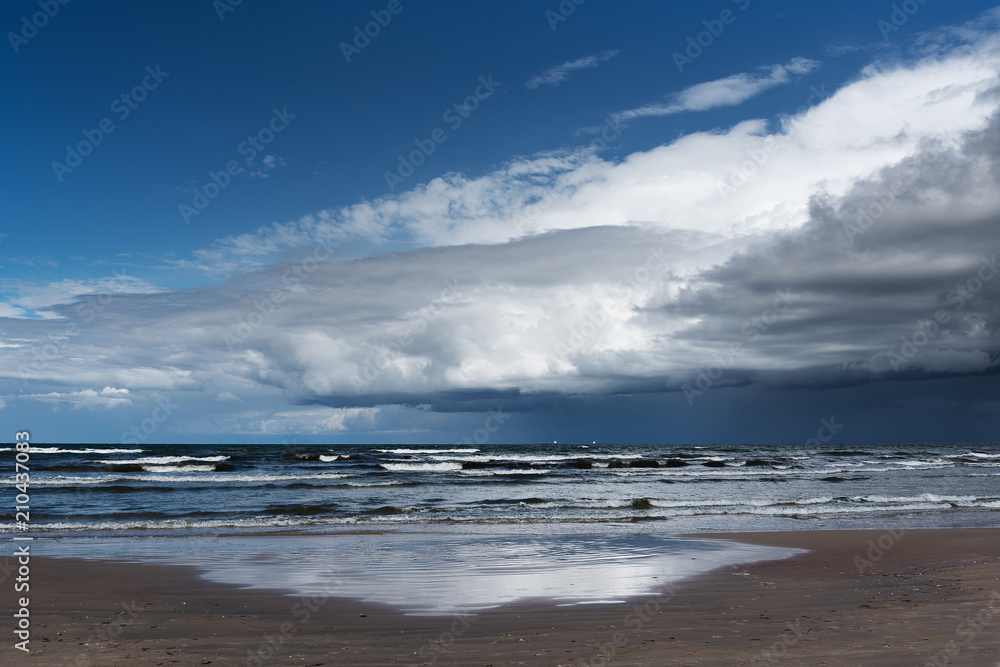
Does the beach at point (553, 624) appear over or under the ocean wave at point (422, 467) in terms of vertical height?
over

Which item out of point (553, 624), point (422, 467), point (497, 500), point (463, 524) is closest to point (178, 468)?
point (422, 467)

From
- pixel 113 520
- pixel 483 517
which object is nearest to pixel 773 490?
pixel 483 517

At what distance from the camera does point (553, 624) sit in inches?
320

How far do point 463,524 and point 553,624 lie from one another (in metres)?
12.6

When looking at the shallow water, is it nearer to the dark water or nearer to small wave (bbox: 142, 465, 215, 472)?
the dark water

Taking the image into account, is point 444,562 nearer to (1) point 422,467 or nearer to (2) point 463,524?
(2) point 463,524

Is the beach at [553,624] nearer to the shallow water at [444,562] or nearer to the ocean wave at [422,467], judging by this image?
the shallow water at [444,562]

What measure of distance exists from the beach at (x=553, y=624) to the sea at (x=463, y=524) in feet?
2.43

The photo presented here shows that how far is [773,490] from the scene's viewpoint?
32031 mm

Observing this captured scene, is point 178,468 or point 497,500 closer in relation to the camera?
point 497,500

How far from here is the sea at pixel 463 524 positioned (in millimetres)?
11289

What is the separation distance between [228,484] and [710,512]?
2494 centimetres

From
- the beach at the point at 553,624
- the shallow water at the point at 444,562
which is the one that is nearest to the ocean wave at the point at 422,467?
the shallow water at the point at 444,562

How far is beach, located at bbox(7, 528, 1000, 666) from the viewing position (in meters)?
6.80
